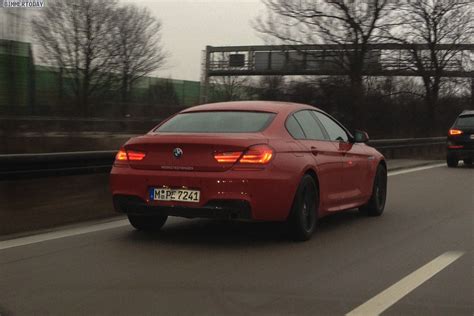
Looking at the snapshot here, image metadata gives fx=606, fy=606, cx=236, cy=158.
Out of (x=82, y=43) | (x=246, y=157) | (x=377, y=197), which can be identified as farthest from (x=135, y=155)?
(x=82, y=43)

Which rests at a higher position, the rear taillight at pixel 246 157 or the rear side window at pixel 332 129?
the rear side window at pixel 332 129

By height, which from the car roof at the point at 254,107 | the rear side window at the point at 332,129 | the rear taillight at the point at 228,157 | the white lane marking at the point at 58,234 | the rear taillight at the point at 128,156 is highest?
the car roof at the point at 254,107

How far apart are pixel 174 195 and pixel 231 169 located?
658 mm

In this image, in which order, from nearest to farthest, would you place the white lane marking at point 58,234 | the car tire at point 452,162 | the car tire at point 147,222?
the white lane marking at point 58,234
the car tire at point 147,222
the car tire at point 452,162

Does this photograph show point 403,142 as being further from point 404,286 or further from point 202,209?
point 404,286

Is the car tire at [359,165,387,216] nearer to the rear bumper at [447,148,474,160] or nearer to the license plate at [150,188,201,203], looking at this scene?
the license plate at [150,188,201,203]

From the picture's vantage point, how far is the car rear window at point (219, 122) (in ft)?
21.4

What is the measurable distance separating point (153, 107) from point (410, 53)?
13.0m

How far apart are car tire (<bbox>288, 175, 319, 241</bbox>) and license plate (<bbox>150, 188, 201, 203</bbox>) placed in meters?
1.07

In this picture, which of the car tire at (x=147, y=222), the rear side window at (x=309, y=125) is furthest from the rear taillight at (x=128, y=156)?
the rear side window at (x=309, y=125)

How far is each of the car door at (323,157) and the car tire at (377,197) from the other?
1.30 m

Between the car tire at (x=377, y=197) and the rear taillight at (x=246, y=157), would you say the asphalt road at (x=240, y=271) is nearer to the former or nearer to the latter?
the car tire at (x=377, y=197)

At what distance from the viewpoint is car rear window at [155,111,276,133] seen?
6.52m

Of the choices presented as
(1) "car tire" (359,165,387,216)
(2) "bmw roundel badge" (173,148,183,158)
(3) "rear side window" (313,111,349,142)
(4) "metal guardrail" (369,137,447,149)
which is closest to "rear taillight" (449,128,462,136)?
(4) "metal guardrail" (369,137,447,149)
